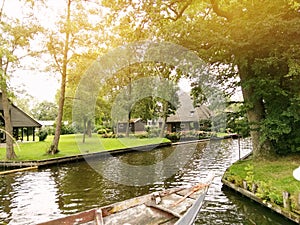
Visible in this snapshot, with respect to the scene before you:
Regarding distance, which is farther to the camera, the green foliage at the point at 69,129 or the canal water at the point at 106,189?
the green foliage at the point at 69,129

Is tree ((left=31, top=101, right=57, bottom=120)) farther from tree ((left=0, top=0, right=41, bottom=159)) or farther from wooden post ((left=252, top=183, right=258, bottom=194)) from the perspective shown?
wooden post ((left=252, top=183, right=258, bottom=194))

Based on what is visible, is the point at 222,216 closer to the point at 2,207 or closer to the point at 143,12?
the point at 2,207

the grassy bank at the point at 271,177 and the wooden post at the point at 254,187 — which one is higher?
the grassy bank at the point at 271,177

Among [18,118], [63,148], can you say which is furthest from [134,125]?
[63,148]

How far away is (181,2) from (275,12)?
14.9ft

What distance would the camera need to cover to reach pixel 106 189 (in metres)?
11.4

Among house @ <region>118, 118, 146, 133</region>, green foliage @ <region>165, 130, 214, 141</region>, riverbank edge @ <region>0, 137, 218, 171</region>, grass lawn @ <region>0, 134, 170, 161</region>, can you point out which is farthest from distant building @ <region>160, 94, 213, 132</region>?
riverbank edge @ <region>0, 137, 218, 171</region>

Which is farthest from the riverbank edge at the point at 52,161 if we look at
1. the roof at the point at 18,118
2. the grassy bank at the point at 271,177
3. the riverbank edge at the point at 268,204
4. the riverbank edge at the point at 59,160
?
the grassy bank at the point at 271,177

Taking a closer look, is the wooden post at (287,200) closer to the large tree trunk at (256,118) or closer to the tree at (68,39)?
the large tree trunk at (256,118)

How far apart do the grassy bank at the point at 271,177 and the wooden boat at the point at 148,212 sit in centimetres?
228

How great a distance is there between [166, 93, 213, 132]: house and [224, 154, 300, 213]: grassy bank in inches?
1067

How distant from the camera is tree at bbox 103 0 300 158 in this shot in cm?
1054

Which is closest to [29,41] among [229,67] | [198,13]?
[198,13]

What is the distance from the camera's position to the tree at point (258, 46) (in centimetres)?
1054
